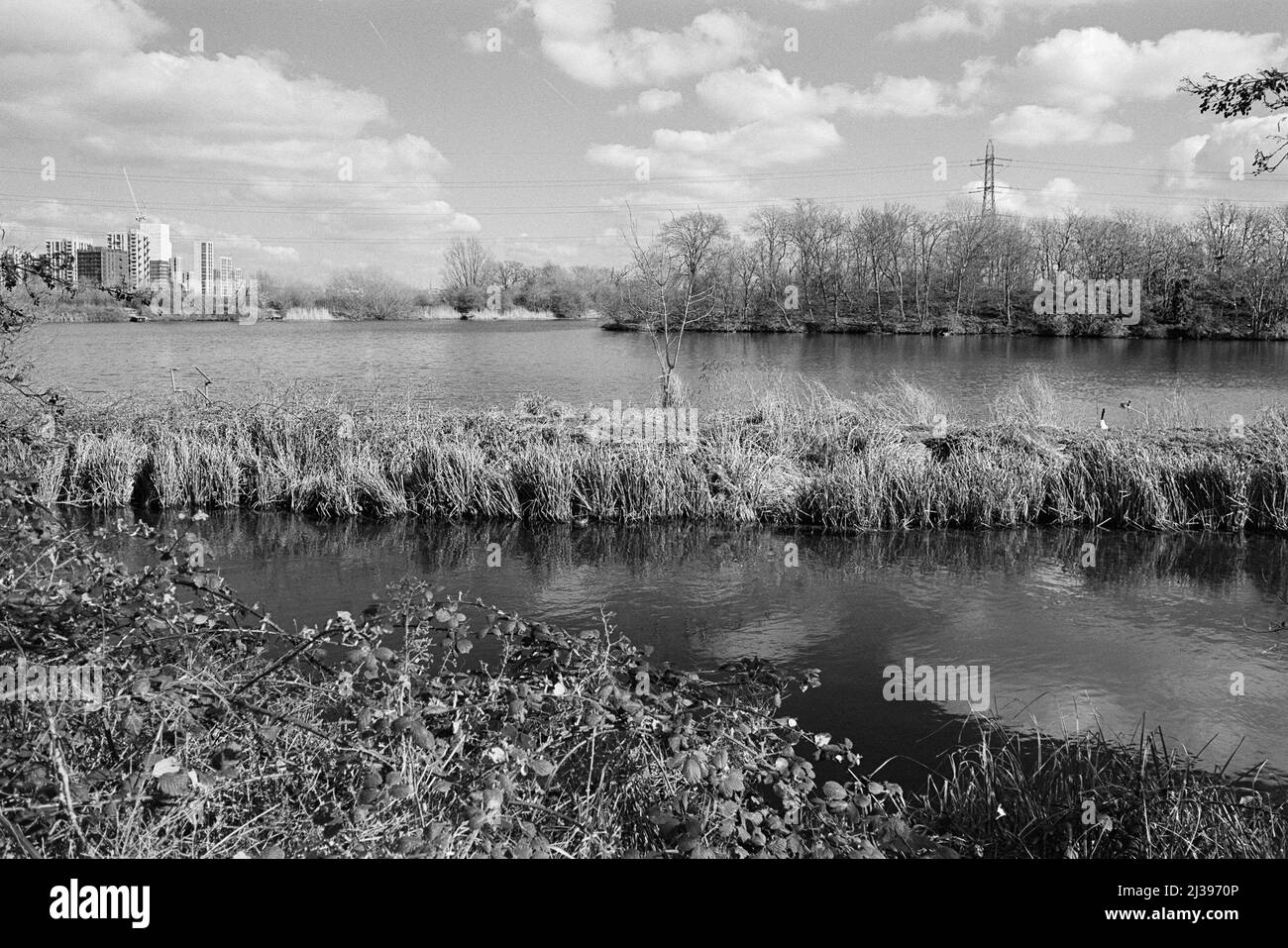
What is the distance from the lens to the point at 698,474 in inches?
591

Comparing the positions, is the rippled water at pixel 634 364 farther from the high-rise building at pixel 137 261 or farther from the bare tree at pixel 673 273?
the high-rise building at pixel 137 261

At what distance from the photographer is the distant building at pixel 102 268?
573cm

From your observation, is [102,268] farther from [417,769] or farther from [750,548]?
[750,548]

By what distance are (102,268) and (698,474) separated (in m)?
10.1

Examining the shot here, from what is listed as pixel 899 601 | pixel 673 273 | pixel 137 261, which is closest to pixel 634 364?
pixel 673 273

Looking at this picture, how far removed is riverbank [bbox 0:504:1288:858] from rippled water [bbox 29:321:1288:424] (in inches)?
619

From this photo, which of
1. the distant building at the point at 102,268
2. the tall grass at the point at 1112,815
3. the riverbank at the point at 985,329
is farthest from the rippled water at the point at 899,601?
the riverbank at the point at 985,329

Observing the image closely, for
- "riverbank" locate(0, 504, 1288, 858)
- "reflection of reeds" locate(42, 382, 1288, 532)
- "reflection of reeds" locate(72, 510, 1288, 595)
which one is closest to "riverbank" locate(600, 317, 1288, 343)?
"reflection of reeds" locate(42, 382, 1288, 532)

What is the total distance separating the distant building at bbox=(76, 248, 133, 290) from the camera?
18.8ft

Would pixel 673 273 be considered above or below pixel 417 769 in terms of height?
above

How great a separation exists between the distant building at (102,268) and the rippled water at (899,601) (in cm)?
472

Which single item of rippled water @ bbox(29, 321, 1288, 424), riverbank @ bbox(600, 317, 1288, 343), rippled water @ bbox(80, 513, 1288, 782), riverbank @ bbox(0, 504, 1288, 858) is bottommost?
rippled water @ bbox(80, 513, 1288, 782)

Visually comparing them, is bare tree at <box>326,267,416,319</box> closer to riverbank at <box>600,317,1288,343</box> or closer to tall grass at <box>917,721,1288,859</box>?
riverbank at <box>600,317,1288,343</box>
